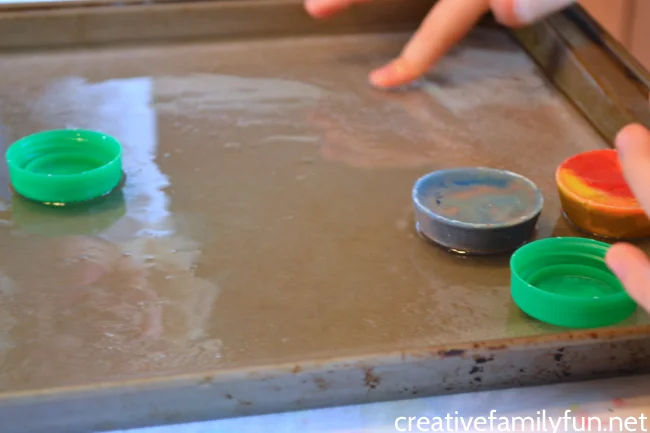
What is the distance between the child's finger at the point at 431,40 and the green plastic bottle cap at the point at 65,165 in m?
0.40

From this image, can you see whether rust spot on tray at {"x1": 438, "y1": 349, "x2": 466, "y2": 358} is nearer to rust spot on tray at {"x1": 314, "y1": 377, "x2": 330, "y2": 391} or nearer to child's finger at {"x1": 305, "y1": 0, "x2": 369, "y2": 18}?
rust spot on tray at {"x1": 314, "y1": 377, "x2": 330, "y2": 391}

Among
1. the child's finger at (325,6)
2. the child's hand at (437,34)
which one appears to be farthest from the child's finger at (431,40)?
the child's finger at (325,6)

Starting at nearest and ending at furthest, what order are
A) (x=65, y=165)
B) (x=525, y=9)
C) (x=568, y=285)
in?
(x=568, y=285) < (x=65, y=165) < (x=525, y=9)

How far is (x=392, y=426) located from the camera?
64 cm

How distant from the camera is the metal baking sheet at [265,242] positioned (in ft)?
2.11

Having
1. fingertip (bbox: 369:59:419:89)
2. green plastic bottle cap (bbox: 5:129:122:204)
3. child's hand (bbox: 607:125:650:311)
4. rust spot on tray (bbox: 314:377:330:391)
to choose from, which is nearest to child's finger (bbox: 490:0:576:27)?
fingertip (bbox: 369:59:419:89)

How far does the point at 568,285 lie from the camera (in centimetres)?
74

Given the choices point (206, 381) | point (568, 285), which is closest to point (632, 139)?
point (568, 285)

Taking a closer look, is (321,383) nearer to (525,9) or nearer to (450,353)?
(450,353)

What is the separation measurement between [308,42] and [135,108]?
1.04 ft

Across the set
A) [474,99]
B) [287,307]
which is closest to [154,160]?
[287,307]

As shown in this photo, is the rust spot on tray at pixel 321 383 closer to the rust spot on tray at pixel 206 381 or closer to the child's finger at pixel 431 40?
the rust spot on tray at pixel 206 381

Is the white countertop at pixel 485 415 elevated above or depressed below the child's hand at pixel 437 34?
below

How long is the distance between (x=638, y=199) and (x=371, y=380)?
261 millimetres
